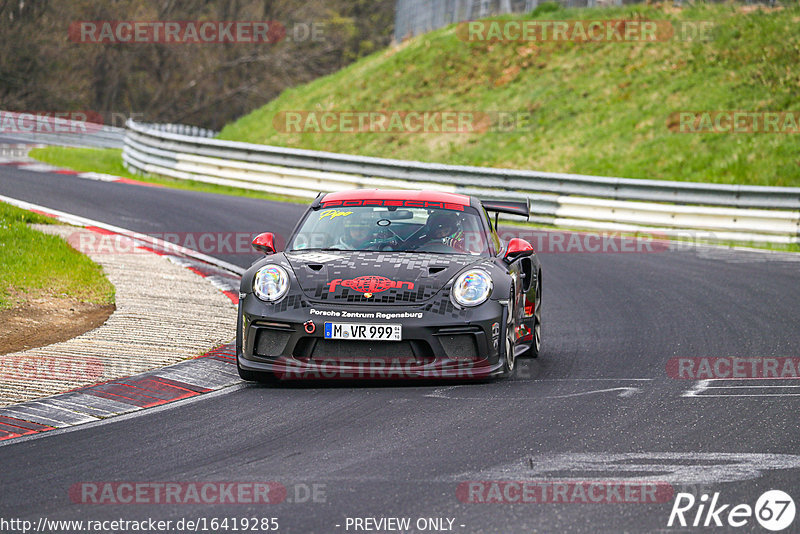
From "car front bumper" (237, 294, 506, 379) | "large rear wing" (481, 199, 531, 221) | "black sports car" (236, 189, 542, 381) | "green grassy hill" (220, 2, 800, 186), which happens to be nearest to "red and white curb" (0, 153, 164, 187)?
"green grassy hill" (220, 2, 800, 186)

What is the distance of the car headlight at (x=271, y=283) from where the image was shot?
724 cm

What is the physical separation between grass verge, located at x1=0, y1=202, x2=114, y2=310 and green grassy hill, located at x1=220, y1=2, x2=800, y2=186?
13960 millimetres

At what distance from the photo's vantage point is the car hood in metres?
7.11

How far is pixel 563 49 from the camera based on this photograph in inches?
1212

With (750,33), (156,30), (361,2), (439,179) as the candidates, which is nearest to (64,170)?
(439,179)

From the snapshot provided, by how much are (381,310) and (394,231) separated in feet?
4.36

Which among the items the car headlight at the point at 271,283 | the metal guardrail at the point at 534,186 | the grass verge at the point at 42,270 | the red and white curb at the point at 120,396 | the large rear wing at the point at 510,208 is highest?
the metal guardrail at the point at 534,186

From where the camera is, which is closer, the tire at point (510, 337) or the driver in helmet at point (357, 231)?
the tire at point (510, 337)

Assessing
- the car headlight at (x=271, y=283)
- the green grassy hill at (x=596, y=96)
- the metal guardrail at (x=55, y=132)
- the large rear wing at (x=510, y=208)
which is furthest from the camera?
the metal guardrail at (x=55, y=132)

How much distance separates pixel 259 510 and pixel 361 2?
204 ft

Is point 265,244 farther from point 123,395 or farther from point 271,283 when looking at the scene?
point 123,395

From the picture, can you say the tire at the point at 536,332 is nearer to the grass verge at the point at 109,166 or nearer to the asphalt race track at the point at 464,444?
the asphalt race track at the point at 464,444

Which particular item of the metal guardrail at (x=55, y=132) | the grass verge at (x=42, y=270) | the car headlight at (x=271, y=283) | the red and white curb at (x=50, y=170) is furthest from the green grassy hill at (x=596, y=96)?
the car headlight at (x=271, y=283)

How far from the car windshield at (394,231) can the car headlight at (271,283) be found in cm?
70
